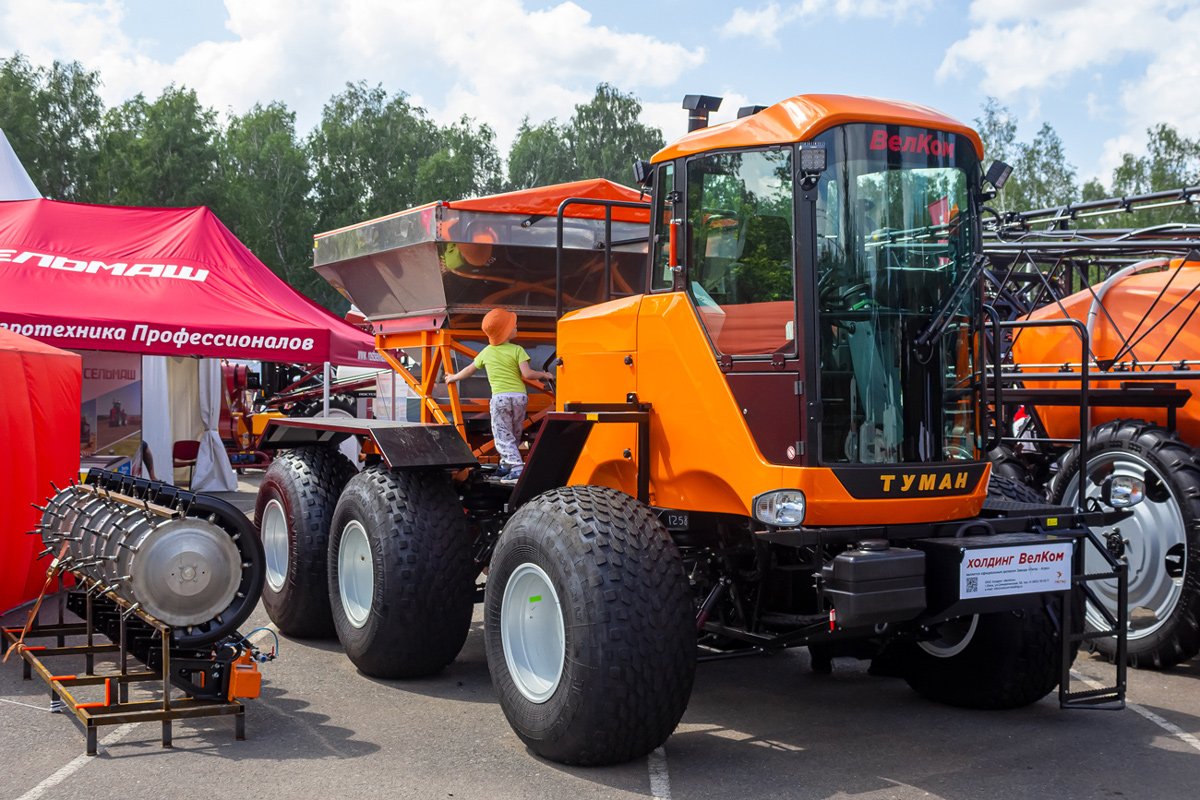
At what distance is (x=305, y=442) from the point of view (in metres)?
7.88

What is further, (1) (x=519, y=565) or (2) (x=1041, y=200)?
(2) (x=1041, y=200)

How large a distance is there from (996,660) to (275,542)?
16.5 ft

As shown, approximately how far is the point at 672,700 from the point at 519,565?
99 centimetres

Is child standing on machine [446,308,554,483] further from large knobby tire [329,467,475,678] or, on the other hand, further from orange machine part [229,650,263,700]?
orange machine part [229,650,263,700]

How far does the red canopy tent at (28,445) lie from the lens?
7.70 metres

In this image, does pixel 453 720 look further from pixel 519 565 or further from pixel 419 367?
pixel 419 367

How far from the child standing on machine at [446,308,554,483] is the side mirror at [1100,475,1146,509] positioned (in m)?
3.62

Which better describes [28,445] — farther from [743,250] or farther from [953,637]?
[953,637]

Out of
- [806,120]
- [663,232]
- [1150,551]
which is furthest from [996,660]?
[806,120]

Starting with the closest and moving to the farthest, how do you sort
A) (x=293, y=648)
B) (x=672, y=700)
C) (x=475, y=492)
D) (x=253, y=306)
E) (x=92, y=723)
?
(x=672, y=700), (x=92, y=723), (x=475, y=492), (x=293, y=648), (x=253, y=306)

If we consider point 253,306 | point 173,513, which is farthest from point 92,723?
point 253,306

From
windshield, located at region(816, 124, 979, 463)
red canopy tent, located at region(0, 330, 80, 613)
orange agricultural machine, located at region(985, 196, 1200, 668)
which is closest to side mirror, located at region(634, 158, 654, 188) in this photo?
windshield, located at region(816, 124, 979, 463)

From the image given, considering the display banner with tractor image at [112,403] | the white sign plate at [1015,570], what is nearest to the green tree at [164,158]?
the display banner with tractor image at [112,403]

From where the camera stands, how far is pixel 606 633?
14.2ft
